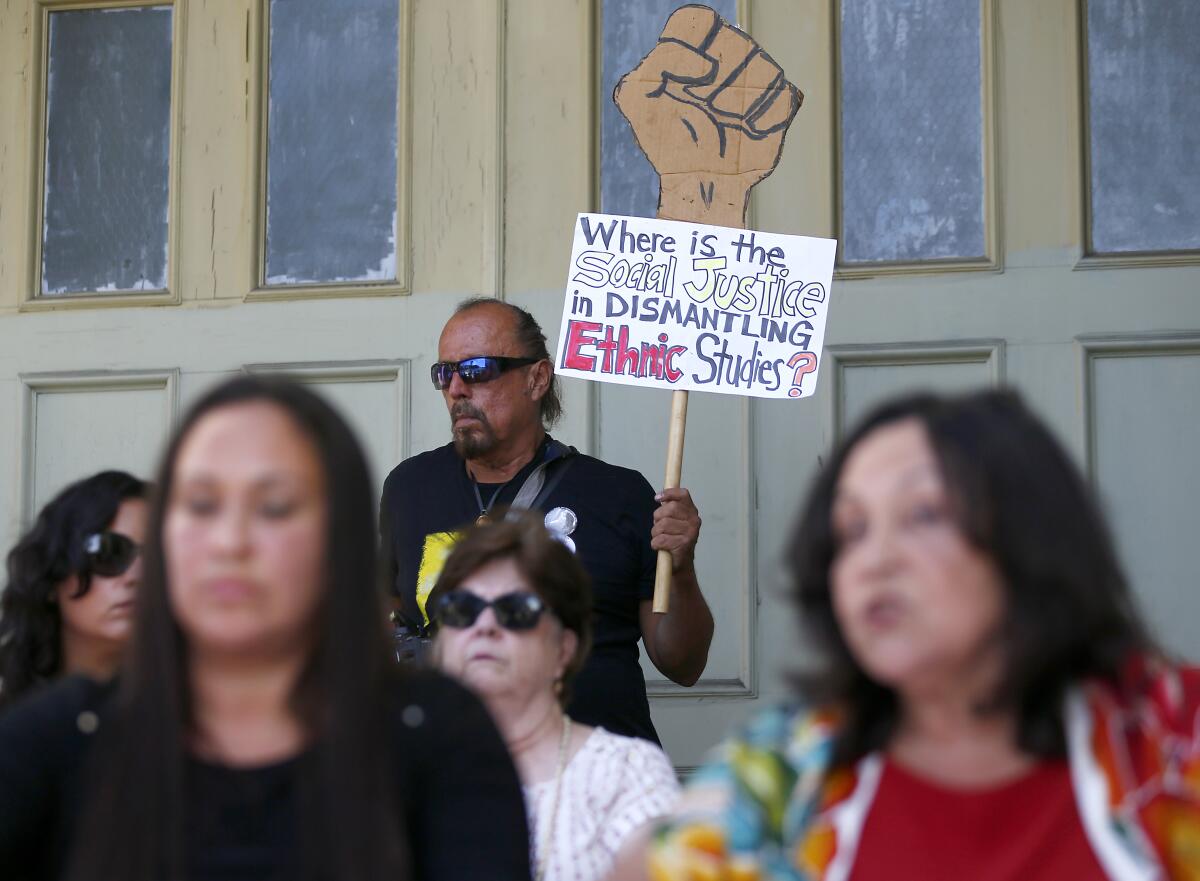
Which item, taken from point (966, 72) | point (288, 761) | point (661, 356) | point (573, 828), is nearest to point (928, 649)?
point (288, 761)

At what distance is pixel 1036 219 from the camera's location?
394 cm

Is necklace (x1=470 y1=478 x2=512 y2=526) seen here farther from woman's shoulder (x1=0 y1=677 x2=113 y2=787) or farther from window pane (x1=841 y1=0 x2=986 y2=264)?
woman's shoulder (x1=0 y1=677 x2=113 y2=787)

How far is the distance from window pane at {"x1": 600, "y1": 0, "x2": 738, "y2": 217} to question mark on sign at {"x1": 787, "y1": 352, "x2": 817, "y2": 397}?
766mm

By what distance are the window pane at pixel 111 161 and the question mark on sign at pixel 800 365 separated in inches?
73.1

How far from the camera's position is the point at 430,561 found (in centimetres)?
372

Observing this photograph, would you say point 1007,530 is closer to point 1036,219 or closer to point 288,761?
point 288,761

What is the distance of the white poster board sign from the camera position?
3.59 meters

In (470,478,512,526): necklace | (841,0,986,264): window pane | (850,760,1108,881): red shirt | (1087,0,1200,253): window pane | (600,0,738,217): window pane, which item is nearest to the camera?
(850,760,1108,881): red shirt

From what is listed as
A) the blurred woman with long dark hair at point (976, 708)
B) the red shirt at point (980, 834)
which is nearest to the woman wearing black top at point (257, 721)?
the blurred woman with long dark hair at point (976, 708)

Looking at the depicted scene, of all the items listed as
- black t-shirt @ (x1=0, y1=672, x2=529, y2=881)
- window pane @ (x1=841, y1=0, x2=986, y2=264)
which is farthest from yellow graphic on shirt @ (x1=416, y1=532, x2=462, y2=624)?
black t-shirt @ (x1=0, y1=672, x2=529, y2=881)

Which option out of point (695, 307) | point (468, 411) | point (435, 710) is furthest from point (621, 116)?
point (435, 710)

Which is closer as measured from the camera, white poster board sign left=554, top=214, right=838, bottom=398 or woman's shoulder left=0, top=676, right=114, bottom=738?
woman's shoulder left=0, top=676, right=114, bottom=738

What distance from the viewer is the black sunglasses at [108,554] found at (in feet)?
9.14

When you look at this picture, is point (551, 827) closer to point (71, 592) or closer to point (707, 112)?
point (71, 592)
